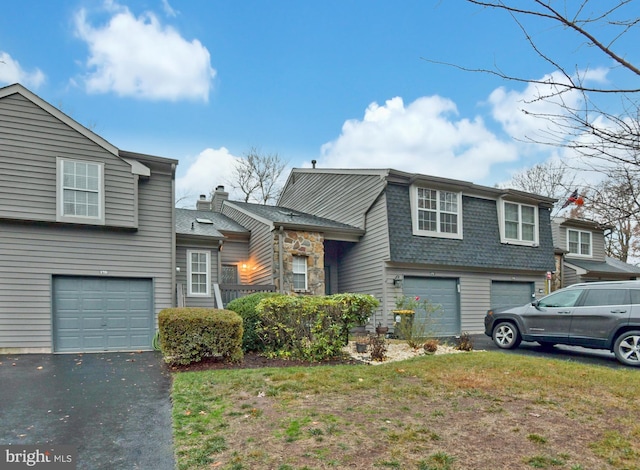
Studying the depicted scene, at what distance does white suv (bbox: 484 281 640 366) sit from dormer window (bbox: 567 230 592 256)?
1178 cm

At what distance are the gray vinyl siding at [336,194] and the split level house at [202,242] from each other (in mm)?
61

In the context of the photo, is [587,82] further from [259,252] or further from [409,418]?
[259,252]

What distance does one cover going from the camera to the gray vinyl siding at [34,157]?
1020 centimetres

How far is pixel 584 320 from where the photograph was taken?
9.26m

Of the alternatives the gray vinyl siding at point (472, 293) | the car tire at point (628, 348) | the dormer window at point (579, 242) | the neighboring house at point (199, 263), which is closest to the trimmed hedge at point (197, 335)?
the neighboring house at point (199, 263)

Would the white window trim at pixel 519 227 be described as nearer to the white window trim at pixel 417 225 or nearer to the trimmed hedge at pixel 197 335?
the white window trim at pixel 417 225

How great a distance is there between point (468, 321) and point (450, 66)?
1401 centimetres

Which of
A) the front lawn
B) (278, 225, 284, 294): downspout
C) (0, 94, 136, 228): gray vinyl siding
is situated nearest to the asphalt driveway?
the front lawn

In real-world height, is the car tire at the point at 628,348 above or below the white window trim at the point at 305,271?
below

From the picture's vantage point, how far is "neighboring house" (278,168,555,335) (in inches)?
559

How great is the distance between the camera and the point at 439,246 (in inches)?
582

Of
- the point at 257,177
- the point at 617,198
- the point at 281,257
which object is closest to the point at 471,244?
the point at 281,257

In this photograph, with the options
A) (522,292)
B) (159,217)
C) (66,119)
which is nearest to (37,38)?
(66,119)

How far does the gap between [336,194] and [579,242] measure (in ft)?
39.8
